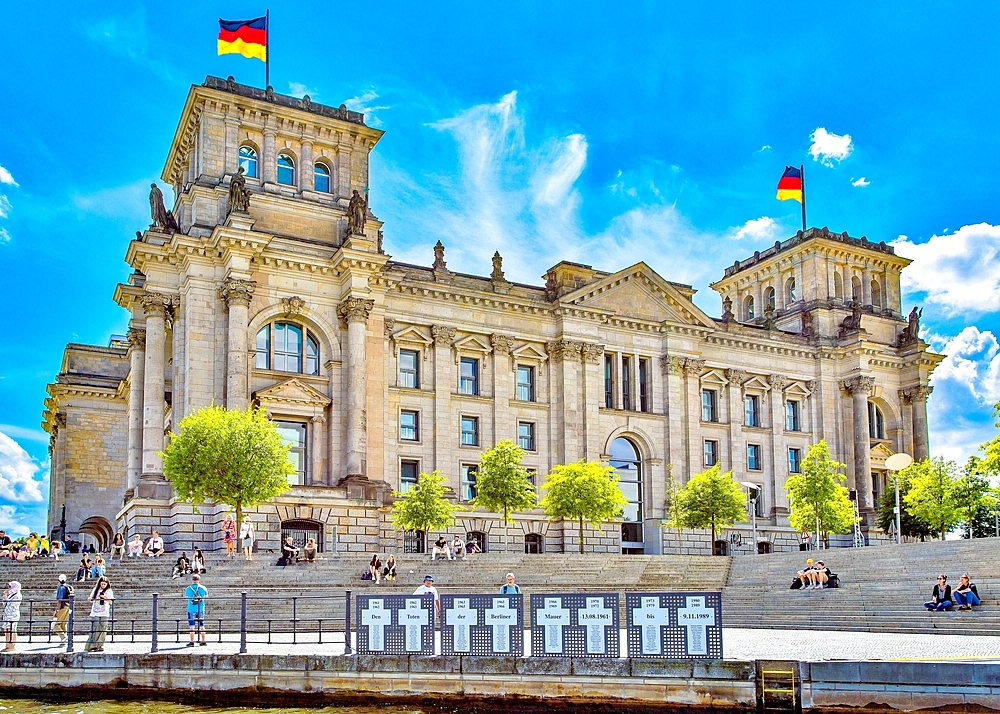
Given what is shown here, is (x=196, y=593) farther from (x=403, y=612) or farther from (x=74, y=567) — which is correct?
(x=74, y=567)

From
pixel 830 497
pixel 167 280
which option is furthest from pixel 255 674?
pixel 830 497

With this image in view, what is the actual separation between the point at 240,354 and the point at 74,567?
15.5 m

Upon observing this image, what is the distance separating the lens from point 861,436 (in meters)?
74.2

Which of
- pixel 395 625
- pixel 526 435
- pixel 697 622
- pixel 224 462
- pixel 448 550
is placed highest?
pixel 526 435

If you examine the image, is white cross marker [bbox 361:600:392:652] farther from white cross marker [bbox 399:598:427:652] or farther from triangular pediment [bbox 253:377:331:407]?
triangular pediment [bbox 253:377:331:407]

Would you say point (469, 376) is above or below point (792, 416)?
above

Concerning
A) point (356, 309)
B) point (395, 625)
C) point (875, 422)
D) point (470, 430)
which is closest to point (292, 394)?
point (356, 309)

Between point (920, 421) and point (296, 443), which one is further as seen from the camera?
point (920, 421)

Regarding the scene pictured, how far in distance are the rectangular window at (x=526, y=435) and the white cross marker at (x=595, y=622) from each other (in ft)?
132

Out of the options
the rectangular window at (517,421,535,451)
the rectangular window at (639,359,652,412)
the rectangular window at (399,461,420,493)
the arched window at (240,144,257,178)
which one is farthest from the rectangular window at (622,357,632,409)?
the arched window at (240,144,257,178)

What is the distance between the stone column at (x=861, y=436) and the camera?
73812 mm

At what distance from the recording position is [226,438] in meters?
45.0

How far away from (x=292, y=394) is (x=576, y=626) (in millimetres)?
33721

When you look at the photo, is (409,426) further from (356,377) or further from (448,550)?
(448,550)
